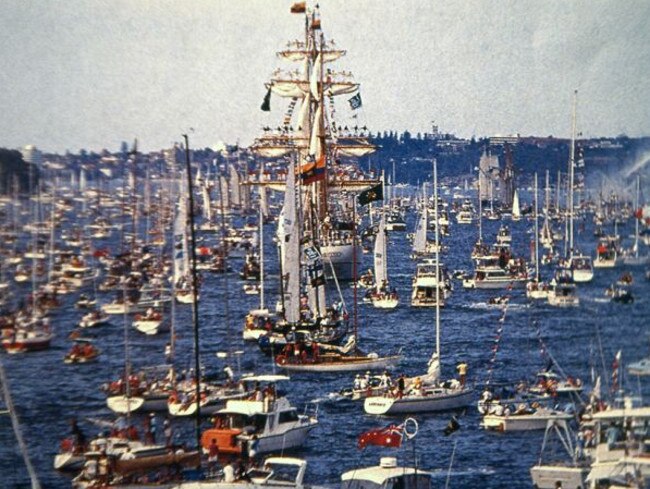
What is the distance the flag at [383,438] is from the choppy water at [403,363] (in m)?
0.12

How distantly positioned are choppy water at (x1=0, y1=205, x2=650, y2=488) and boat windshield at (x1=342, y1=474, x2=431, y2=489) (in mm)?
1607

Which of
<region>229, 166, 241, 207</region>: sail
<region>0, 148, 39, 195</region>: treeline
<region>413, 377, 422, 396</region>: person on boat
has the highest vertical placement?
<region>229, 166, 241, 207</region>: sail

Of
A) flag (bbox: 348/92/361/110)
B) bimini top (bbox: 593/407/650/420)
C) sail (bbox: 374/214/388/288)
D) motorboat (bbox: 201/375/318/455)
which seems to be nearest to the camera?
bimini top (bbox: 593/407/650/420)

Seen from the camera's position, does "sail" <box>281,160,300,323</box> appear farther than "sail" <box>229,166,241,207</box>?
No

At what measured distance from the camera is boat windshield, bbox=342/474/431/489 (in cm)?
1492

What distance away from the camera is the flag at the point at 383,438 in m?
18.4

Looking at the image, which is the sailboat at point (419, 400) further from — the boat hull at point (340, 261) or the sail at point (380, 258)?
the boat hull at point (340, 261)

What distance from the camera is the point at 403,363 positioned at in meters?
26.8

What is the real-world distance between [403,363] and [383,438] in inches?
330

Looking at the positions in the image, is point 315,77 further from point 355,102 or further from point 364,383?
point 364,383

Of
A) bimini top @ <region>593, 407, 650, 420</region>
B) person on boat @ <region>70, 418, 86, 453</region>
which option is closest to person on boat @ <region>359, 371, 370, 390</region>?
person on boat @ <region>70, 418, 86, 453</region>

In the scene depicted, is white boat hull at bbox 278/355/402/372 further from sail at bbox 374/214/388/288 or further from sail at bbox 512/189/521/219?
sail at bbox 512/189/521/219

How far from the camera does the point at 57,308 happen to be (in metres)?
34.0

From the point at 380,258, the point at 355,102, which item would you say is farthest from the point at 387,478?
the point at 355,102
